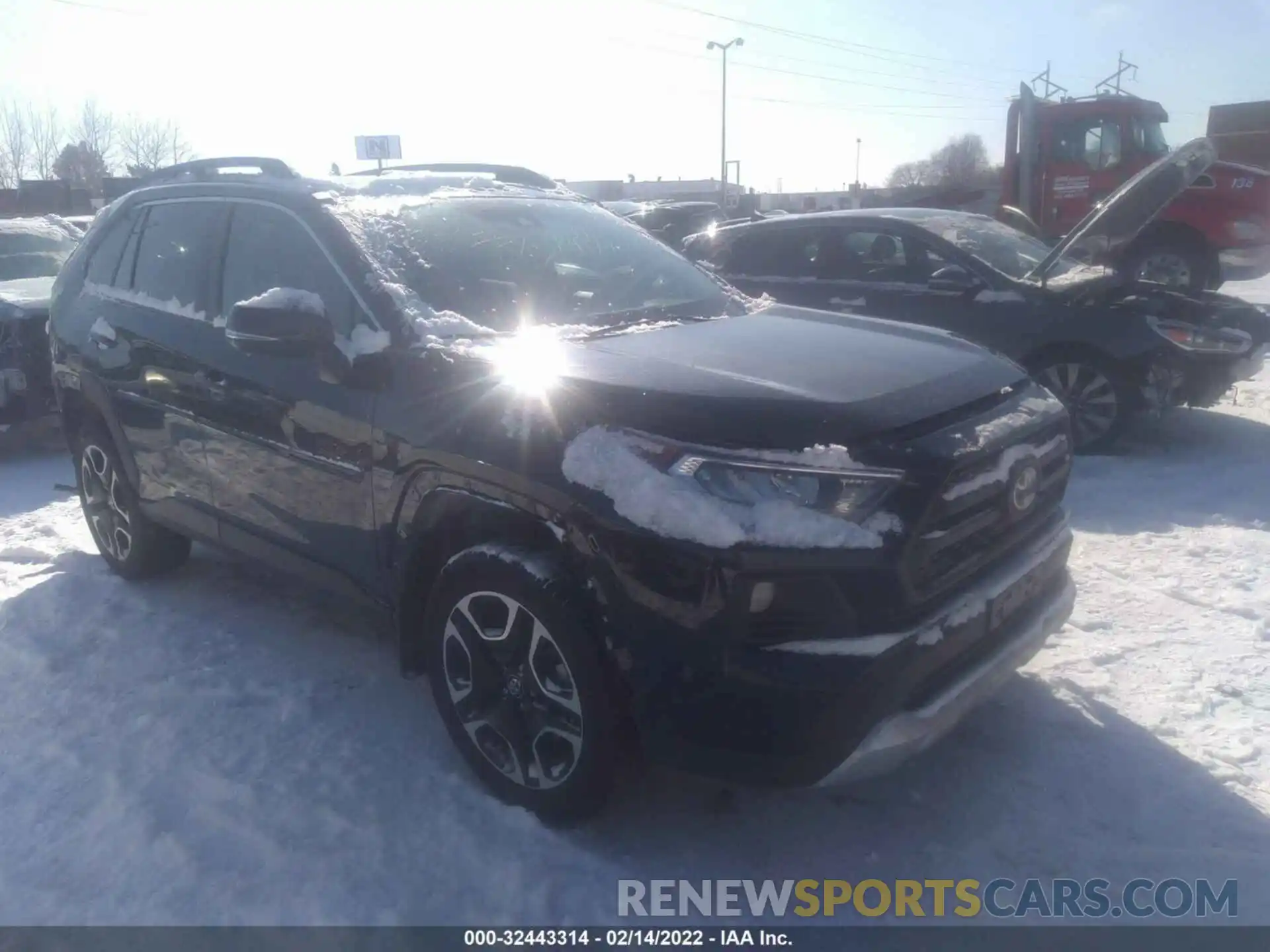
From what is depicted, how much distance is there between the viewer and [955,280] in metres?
6.64

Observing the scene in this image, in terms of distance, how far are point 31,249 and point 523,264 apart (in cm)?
770

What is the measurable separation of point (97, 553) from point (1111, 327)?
241 inches

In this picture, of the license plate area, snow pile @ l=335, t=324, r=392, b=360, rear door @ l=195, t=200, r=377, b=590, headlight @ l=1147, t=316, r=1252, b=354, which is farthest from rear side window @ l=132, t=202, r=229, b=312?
headlight @ l=1147, t=316, r=1252, b=354

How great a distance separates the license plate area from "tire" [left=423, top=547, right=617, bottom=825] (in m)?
1.11

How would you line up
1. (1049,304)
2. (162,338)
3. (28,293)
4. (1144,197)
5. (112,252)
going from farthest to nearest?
(28,293), (1049,304), (1144,197), (112,252), (162,338)

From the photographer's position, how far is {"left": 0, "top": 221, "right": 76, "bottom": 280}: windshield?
29.3 feet

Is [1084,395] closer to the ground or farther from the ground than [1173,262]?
closer to the ground

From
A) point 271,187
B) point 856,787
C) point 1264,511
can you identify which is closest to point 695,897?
point 856,787

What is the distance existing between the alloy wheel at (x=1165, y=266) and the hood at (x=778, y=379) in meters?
9.98

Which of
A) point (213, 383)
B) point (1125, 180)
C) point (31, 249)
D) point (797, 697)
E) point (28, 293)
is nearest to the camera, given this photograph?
point (797, 697)

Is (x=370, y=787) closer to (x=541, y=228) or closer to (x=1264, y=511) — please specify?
(x=541, y=228)

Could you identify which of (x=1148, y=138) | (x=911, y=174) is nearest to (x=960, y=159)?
(x=911, y=174)

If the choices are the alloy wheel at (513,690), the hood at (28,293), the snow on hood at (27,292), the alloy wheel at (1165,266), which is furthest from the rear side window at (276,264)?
the alloy wheel at (1165,266)

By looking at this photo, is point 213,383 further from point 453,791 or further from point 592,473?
point 592,473
